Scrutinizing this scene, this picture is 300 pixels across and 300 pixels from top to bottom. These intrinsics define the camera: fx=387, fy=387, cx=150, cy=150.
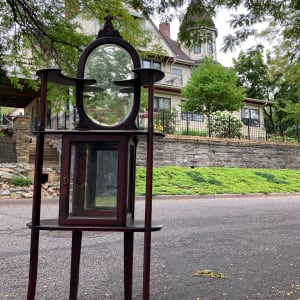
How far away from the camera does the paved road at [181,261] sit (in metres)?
3.16

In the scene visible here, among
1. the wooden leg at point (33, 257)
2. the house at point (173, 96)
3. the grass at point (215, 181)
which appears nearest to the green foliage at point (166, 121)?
the house at point (173, 96)

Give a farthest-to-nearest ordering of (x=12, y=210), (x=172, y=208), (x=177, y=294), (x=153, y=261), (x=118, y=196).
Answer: (x=172, y=208), (x=12, y=210), (x=153, y=261), (x=177, y=294), (x=118, y=196)

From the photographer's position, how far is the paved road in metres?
3.16

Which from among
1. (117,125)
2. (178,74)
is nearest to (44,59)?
(117,125)

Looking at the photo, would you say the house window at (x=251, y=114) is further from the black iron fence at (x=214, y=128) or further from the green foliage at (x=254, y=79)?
the green foliage at (x=254, y=79)

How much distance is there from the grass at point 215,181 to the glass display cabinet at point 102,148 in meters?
8.89

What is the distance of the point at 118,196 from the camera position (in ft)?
7.54

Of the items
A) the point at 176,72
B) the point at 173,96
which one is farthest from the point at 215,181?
the point at 176,72

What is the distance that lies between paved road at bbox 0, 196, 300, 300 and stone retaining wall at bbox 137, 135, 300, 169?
813cm

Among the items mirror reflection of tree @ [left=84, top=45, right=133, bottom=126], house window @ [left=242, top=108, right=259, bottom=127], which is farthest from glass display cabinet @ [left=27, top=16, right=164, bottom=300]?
house window @ [left=242, top=108, right=259, bottom=127]

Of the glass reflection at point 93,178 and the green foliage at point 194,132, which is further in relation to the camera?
the green foliage at point 194,132

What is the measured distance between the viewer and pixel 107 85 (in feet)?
8.27

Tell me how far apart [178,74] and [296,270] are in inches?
983

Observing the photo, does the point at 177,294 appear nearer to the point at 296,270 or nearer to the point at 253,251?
the point at 296,270
